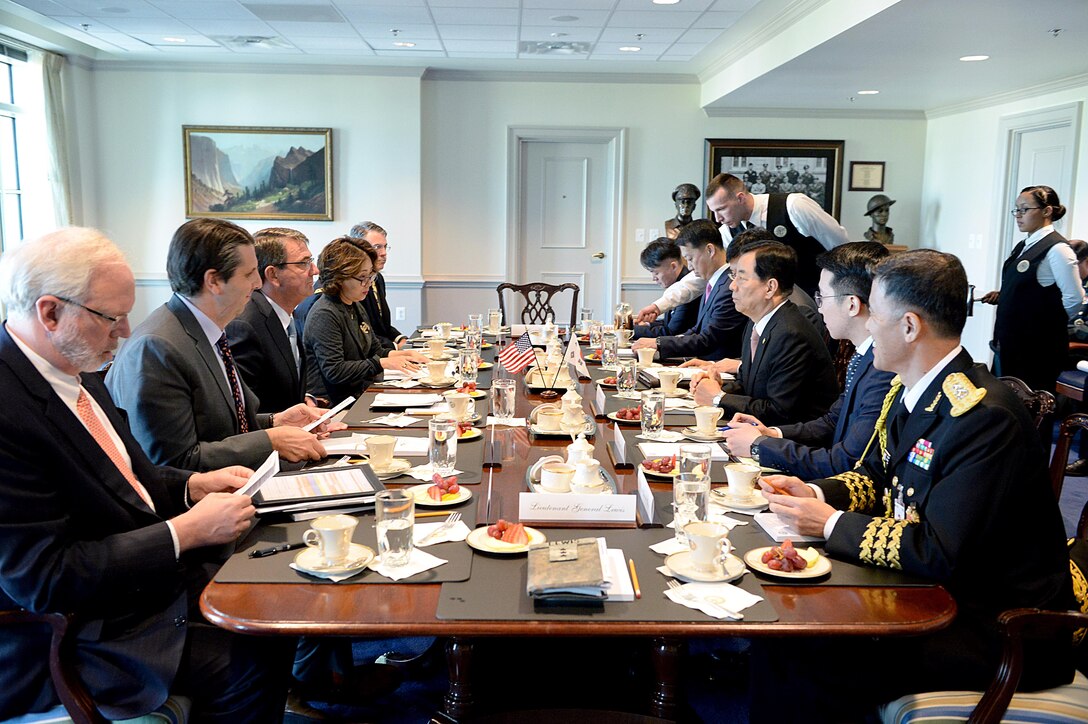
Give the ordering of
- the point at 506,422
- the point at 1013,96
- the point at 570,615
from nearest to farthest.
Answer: the point at 570,615 → the point at 506,422 → the point at 1013,96

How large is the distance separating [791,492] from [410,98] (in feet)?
22.2

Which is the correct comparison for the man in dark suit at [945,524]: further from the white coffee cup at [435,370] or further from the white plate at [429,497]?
the white coffee cup at [435,370]

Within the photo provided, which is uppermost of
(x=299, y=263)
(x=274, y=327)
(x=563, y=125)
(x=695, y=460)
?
(x=563, y=125)

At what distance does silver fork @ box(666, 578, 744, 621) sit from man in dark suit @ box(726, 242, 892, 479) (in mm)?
881

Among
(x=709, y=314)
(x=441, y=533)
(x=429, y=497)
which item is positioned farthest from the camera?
(x=709, y=314)

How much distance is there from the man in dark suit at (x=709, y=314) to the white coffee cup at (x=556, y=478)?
2.54m

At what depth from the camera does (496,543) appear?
1696mm

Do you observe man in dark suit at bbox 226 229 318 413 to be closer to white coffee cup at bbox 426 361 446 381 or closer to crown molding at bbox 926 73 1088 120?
white coffee cup at bbox 426 361 446 381

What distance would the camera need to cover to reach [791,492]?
195 cm

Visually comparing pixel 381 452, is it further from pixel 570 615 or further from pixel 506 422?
pixel 570 615

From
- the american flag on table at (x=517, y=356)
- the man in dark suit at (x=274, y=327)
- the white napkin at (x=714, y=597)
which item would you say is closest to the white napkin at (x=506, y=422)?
the american flag on table at (x=517, y=356)

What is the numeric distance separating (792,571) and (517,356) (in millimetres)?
1941

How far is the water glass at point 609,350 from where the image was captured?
4.10 m

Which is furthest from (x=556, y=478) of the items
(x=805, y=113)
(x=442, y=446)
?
(x=805, y=113)
